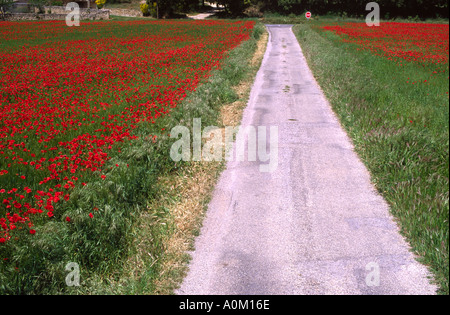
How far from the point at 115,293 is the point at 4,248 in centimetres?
129

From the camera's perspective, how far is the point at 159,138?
7.21m

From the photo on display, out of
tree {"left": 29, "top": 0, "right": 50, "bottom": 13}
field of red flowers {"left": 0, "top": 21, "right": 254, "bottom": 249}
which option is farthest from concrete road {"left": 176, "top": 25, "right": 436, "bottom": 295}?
tree {"left": 29, "top": 0, "right": 50, "bottom": 13}

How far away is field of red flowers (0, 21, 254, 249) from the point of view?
5.07 metres

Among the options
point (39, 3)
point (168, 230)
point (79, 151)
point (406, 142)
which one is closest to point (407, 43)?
point (406, 142)

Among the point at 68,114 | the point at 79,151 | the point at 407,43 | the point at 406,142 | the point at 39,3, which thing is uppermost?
the point at 39,3

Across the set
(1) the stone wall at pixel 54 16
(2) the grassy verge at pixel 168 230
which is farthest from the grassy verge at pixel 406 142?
(1) the stone wall at pixel 54 16

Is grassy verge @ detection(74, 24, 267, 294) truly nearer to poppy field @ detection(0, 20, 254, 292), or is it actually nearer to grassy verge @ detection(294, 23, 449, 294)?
poppy field @ detection(0, 20, 254, 292)

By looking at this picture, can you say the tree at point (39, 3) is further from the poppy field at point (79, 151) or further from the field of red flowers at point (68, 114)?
the poppy field at point (79, 151)

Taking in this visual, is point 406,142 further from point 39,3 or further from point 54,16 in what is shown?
point 39,3

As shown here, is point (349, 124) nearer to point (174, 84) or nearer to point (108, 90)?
point (174, 84)

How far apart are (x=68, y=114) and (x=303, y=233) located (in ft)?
21.0

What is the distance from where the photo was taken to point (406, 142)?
22.0 feet

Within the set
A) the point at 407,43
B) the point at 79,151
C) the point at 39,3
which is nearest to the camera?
the point at 79,151
